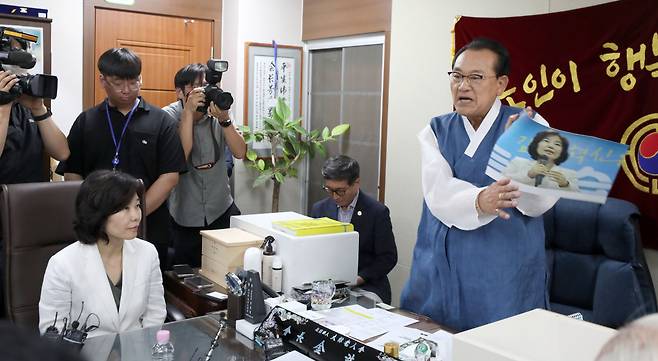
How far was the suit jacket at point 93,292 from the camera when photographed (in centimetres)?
183

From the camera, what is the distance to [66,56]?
391cm

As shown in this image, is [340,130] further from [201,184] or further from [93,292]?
[93,292]

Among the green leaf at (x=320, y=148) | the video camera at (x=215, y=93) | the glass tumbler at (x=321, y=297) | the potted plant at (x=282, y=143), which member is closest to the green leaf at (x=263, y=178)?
the potted plant at (x=282, y=143)

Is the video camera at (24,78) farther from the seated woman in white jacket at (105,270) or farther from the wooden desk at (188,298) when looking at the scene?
the wooden desk at (188,298)

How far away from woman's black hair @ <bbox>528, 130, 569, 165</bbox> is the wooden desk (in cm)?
109

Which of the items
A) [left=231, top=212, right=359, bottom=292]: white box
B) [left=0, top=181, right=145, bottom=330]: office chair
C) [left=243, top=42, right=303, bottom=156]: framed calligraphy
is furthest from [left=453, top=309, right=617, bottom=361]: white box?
[left=243, top=42, right=303, bottom=156]: framed calligraphy

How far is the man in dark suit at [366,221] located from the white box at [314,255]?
1.66ft

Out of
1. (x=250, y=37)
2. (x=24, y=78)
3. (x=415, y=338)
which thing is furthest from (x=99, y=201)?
(x=250, y=37)

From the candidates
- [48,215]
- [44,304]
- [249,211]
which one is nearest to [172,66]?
[249,211]

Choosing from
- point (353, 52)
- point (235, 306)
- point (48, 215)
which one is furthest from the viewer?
point (353, 52)

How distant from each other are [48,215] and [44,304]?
1.10ft

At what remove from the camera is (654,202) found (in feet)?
8.00

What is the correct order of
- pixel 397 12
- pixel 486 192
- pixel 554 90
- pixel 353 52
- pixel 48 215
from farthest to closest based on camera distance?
pixel 353 52
pixel 397 12
pixel 554 90
pixel 48 215
pixel 486 192

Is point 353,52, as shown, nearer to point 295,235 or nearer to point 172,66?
point 172,66
